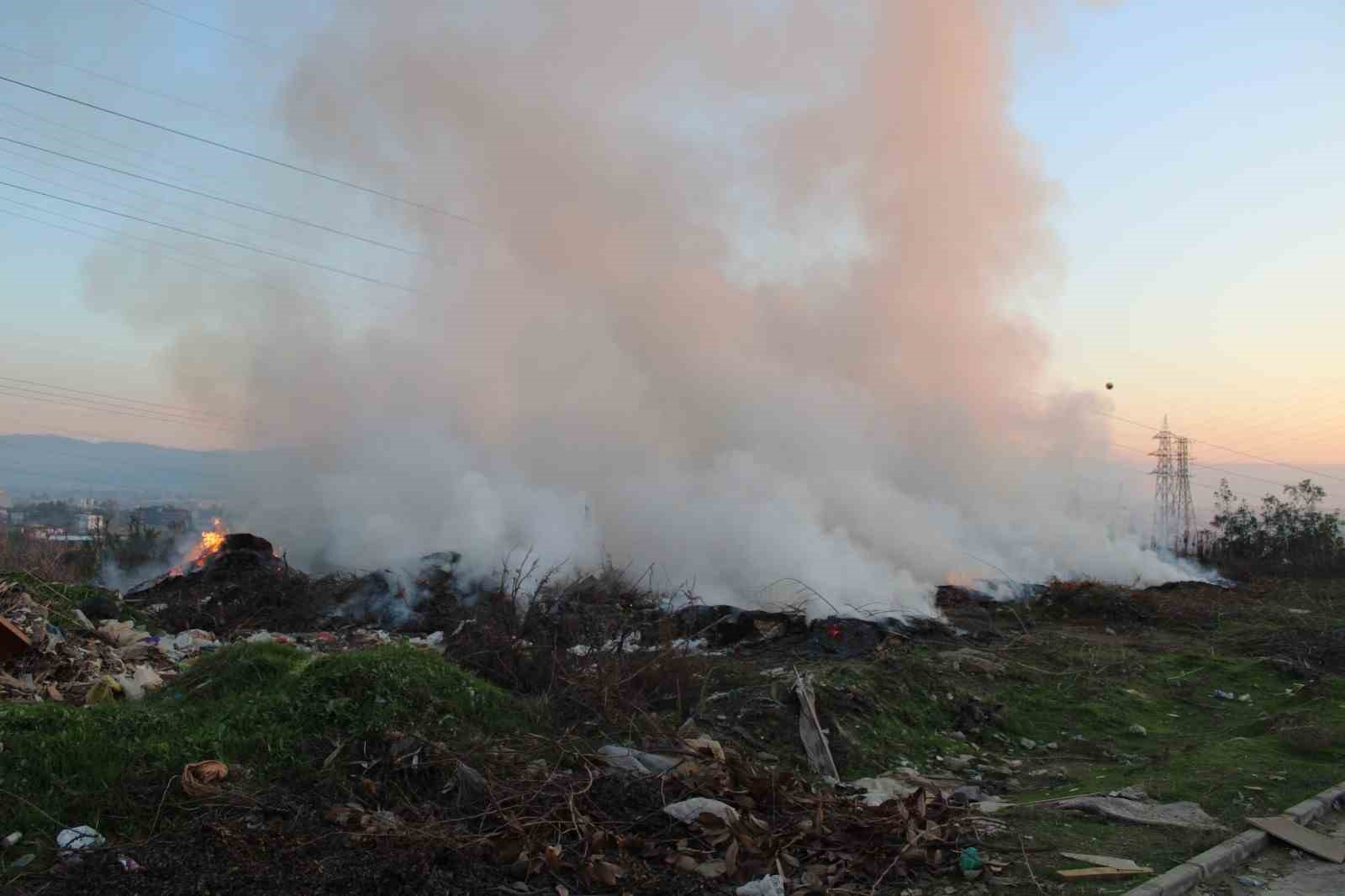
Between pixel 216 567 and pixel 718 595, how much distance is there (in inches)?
311

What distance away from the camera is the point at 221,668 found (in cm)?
682

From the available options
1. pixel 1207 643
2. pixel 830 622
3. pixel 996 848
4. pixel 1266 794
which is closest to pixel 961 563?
pixel 1207 643

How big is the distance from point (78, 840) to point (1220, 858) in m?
5.70

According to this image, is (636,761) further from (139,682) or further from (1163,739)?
(1163,739)

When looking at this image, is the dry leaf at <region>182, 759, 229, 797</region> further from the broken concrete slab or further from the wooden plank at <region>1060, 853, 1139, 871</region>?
the broken concrete slab

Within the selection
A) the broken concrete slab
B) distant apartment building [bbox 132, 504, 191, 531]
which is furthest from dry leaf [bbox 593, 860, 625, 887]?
distant apartment building [bbox 132, 504, 191, 531]

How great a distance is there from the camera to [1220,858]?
4754 millimetres

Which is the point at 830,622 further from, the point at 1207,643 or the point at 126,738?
the point at 126,738

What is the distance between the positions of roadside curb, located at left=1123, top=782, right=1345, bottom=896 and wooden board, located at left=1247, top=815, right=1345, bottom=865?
0.25 feet

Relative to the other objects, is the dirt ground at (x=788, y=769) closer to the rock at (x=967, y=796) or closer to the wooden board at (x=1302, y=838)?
the rock at (x=967, y=796)

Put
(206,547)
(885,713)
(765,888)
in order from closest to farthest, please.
A: (765,888), (885,713), (206,547)

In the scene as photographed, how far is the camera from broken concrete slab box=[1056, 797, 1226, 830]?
551 centimetres

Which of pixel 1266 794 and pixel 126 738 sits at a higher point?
pixel 126 738

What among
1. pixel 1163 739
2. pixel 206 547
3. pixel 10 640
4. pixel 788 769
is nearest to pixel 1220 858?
pixel 788 769
